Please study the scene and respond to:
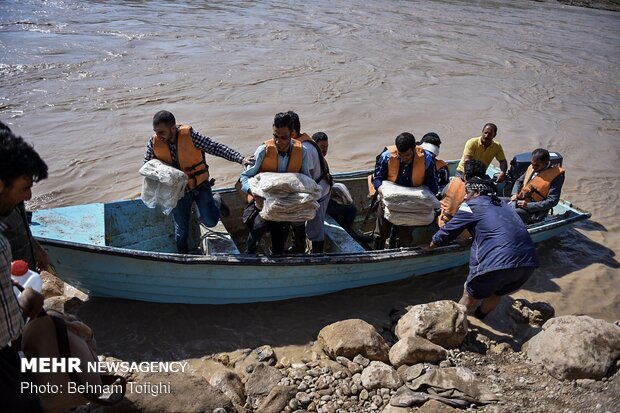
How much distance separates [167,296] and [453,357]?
2.77 metres

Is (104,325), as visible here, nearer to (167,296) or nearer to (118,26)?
(167,296)

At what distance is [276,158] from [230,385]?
79.2 inches

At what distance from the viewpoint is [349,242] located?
546 cm

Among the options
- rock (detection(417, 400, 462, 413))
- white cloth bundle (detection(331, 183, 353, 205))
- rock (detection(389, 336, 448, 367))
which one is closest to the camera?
rock (detection(417, 400, 462, 413))

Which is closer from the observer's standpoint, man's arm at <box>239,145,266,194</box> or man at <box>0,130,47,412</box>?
man at <box>0,130,47,412</box>

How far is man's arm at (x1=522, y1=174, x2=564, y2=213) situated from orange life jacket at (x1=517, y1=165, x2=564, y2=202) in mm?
43

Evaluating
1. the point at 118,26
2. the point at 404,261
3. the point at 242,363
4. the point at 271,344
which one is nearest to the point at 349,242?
the point at 404,261

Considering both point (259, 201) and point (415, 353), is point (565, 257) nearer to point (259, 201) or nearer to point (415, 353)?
point (415, 353)

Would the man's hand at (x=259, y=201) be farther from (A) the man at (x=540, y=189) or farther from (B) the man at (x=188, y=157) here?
(A) the man at (x=540, y=189)

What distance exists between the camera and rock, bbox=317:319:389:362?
447 centimetres

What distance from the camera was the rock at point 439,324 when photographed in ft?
15.0

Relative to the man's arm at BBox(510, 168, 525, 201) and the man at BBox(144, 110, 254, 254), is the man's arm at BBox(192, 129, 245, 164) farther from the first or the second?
the man's arm at BBox(510, 168, 525, 201)

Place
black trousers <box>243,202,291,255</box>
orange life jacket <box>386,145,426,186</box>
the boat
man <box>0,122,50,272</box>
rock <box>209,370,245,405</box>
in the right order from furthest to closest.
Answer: orange life jacket <box>386,145,426,186</box>
black trousers <box>243,202,291,255</box>
the boat
rock <box>209,370,245,405</box>
man <box>0,122,50,272</box>

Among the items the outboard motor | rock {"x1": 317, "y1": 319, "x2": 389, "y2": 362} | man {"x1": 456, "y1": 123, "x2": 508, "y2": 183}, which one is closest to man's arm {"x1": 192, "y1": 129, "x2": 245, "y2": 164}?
rock {"x1": 317, "y1": 319, "x2": 389, "y2": 362}
